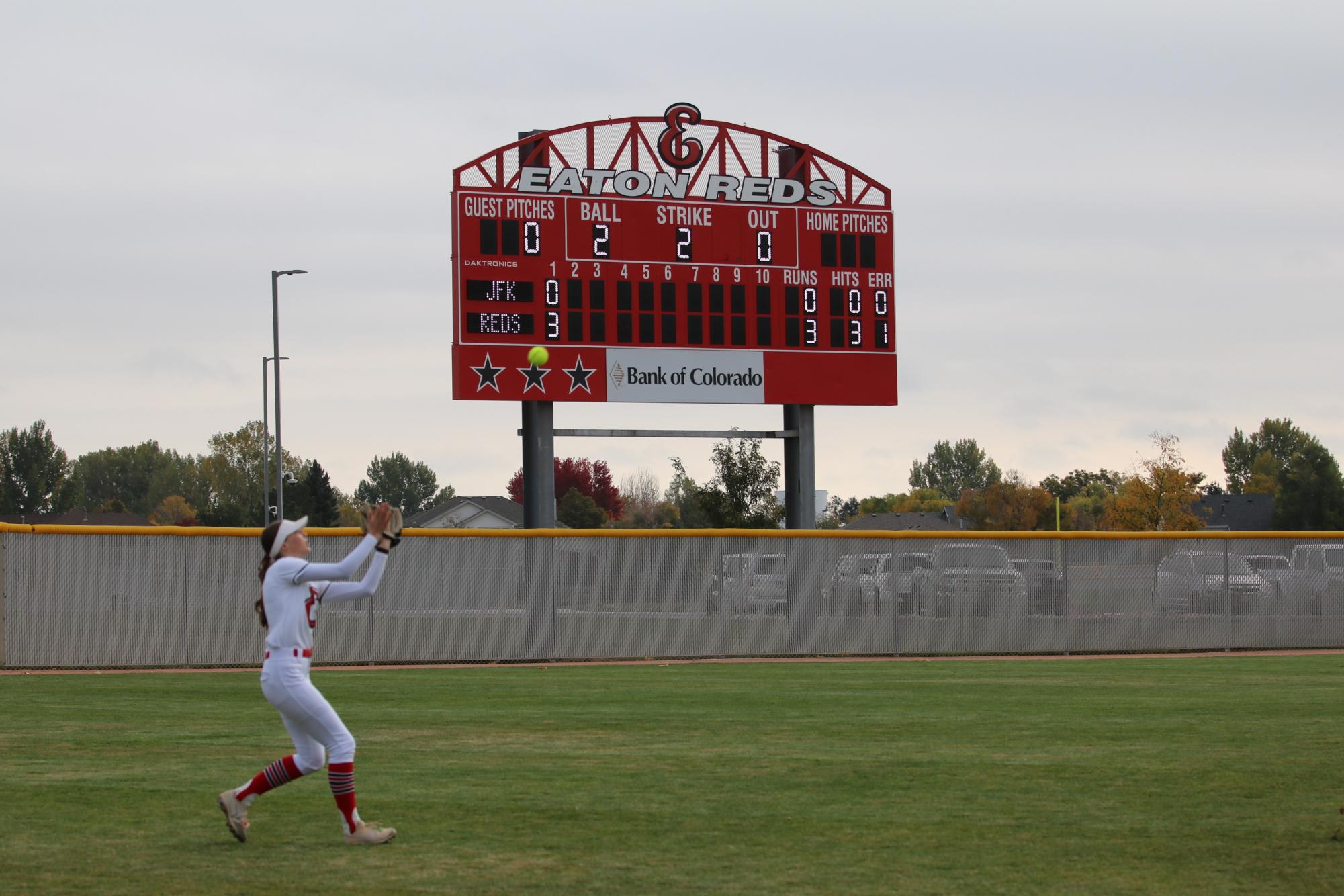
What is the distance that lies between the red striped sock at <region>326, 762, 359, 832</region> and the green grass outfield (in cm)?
21

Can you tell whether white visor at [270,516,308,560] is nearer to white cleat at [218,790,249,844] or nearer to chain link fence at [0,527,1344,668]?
white cleat at [218,790,249,844]

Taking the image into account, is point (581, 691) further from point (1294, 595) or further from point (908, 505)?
point (908, 505)

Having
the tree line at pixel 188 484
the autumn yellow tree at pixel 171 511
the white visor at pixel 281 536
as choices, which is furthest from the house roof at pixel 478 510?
the white visor at pixel 281 536

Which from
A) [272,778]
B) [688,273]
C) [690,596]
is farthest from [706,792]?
[688,273]

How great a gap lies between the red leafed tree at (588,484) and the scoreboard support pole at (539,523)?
78205 mm

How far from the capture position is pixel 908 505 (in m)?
126

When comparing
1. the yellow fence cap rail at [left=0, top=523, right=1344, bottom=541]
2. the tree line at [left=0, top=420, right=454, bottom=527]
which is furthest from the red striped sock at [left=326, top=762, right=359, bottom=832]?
the tree line at [left=0, top=420, right=454, bottom=527]

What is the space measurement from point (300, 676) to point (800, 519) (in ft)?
64.8

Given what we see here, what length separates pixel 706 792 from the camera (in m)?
9.54

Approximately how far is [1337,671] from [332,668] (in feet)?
43.4

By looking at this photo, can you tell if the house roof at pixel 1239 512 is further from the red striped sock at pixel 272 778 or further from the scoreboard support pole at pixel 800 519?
the red striped sock at pixel 272 778

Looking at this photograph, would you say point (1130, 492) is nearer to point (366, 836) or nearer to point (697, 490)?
point (697, 490)

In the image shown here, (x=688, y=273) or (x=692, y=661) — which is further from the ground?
(x=688, y=273)

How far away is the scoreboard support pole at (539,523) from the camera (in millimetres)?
21938
